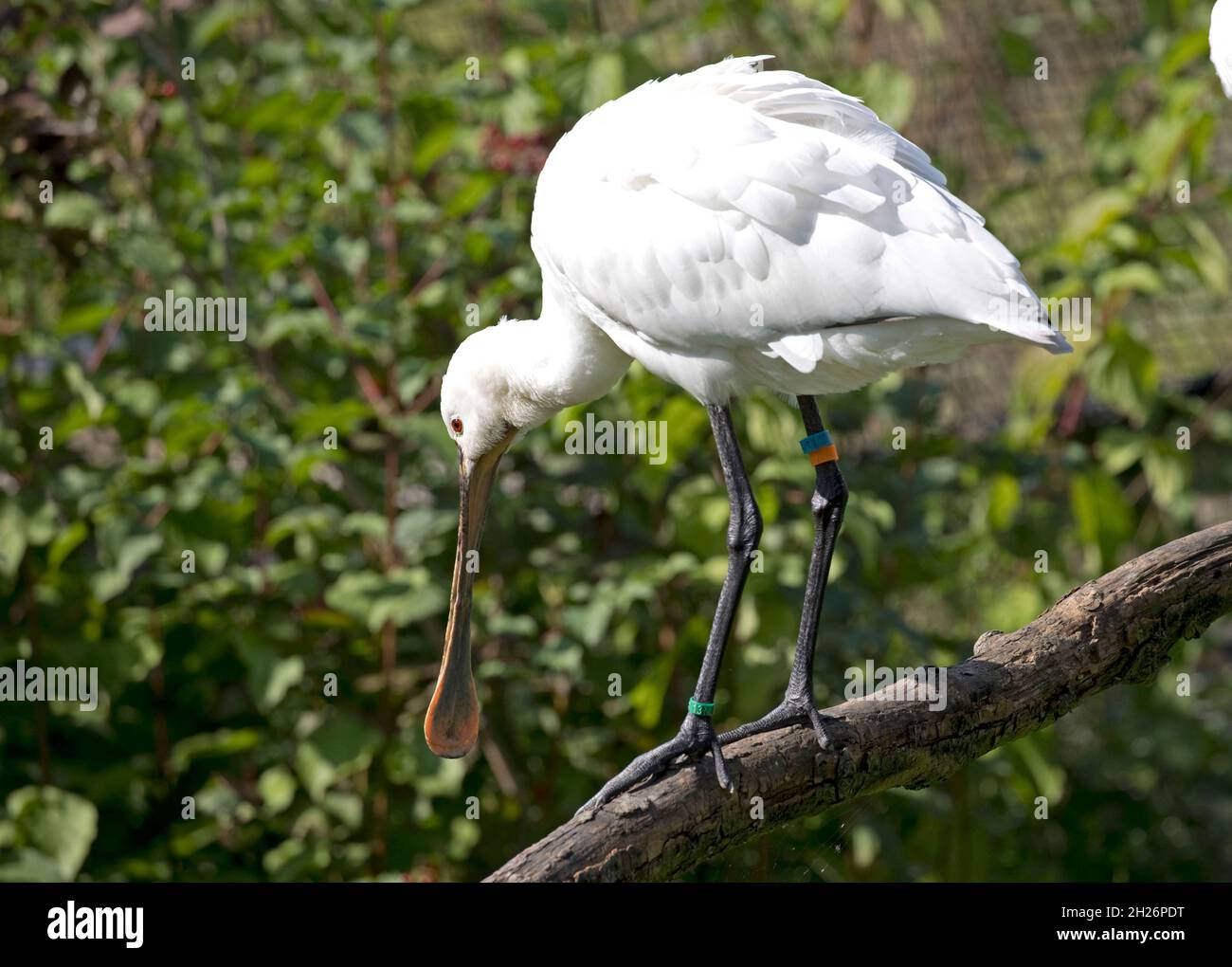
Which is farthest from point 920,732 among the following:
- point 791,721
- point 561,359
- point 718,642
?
point 561,359

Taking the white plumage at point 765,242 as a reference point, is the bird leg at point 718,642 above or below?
below

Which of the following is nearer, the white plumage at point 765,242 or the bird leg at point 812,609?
the white plumage at point 765,242

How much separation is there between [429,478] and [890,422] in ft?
4.87

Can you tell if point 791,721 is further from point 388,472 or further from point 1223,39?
point 1223,39

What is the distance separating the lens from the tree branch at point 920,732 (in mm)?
2666

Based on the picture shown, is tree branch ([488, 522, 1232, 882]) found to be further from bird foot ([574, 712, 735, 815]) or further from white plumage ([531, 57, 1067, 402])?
white plumage ([531, 57, 1067, 402])

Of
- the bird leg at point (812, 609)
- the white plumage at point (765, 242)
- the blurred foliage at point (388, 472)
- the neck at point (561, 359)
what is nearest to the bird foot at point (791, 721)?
the bird leg at point (812, 609)

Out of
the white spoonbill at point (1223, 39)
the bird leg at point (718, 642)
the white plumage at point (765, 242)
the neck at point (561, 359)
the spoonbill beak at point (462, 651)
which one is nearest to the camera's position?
the white plumage at point (765, 242)

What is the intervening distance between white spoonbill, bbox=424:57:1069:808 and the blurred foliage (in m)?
0.89

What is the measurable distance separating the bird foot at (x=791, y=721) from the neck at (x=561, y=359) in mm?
819

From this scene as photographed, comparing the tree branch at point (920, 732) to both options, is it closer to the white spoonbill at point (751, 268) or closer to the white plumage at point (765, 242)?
the white spoonbill at point (751, 268)

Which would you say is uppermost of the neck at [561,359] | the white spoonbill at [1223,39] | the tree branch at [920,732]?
the white spoonbill at [1223,39]

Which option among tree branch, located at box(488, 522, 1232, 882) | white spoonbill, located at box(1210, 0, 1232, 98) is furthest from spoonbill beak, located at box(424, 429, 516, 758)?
white spoonbill, located at box(1210, 0, 1232, 98)

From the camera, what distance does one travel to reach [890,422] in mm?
5000
